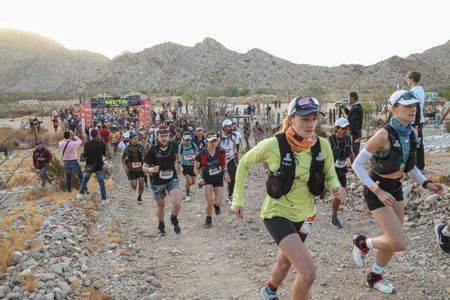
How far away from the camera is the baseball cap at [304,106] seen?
3.30 meters

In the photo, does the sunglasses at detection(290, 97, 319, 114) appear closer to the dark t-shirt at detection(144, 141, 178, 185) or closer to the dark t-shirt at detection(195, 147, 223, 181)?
the dark t-shirt at detection(144, 141, 178, 185)

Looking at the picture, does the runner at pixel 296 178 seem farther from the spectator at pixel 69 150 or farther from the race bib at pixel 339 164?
the spectator at pixel 69 150

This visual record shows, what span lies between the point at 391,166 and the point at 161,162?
161 inches

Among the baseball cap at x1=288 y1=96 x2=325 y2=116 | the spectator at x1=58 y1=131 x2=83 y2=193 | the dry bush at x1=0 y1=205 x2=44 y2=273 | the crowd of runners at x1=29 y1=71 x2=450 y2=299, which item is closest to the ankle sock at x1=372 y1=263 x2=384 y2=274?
the crowd of runners at x1=29 y1=71 x2=450 y2=299

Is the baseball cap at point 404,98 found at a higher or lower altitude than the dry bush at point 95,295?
higher

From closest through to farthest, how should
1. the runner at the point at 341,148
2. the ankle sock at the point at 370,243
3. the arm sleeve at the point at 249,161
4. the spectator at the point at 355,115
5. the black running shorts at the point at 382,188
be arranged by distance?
the arm sleeve at the point at 249,161
the black running shorts at the point at 382,188
the ankle sock at the point at 370,243
the runner at the point at 341,148
the spectator at the point at 355,115

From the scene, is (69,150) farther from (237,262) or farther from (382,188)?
(382,188)

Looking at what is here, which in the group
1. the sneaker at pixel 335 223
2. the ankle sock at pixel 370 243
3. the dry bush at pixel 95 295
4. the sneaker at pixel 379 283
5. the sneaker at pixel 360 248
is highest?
the ankle sock at pixel 370 243

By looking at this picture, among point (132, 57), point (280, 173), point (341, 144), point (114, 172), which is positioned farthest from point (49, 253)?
point (132, 57)

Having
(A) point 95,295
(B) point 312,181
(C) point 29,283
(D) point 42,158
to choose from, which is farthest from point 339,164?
(D) point 42,158

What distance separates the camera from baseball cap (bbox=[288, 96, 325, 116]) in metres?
3.30

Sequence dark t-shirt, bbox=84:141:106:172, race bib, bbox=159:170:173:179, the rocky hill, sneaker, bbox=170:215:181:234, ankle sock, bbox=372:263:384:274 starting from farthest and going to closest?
1. the rocky hill
2. dark t-shirt, bbox=84:141:106:172
3. sneaker, bbox=170:215:181:234
4. race bib, bbox=159:170:173:179
5. ankle sock, bbox=372:263:384:274

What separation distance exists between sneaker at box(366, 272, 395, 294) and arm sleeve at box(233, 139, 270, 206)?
2050 mm

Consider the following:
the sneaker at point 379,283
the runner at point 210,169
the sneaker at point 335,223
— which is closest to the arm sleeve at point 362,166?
the sneaker at point 379,283
